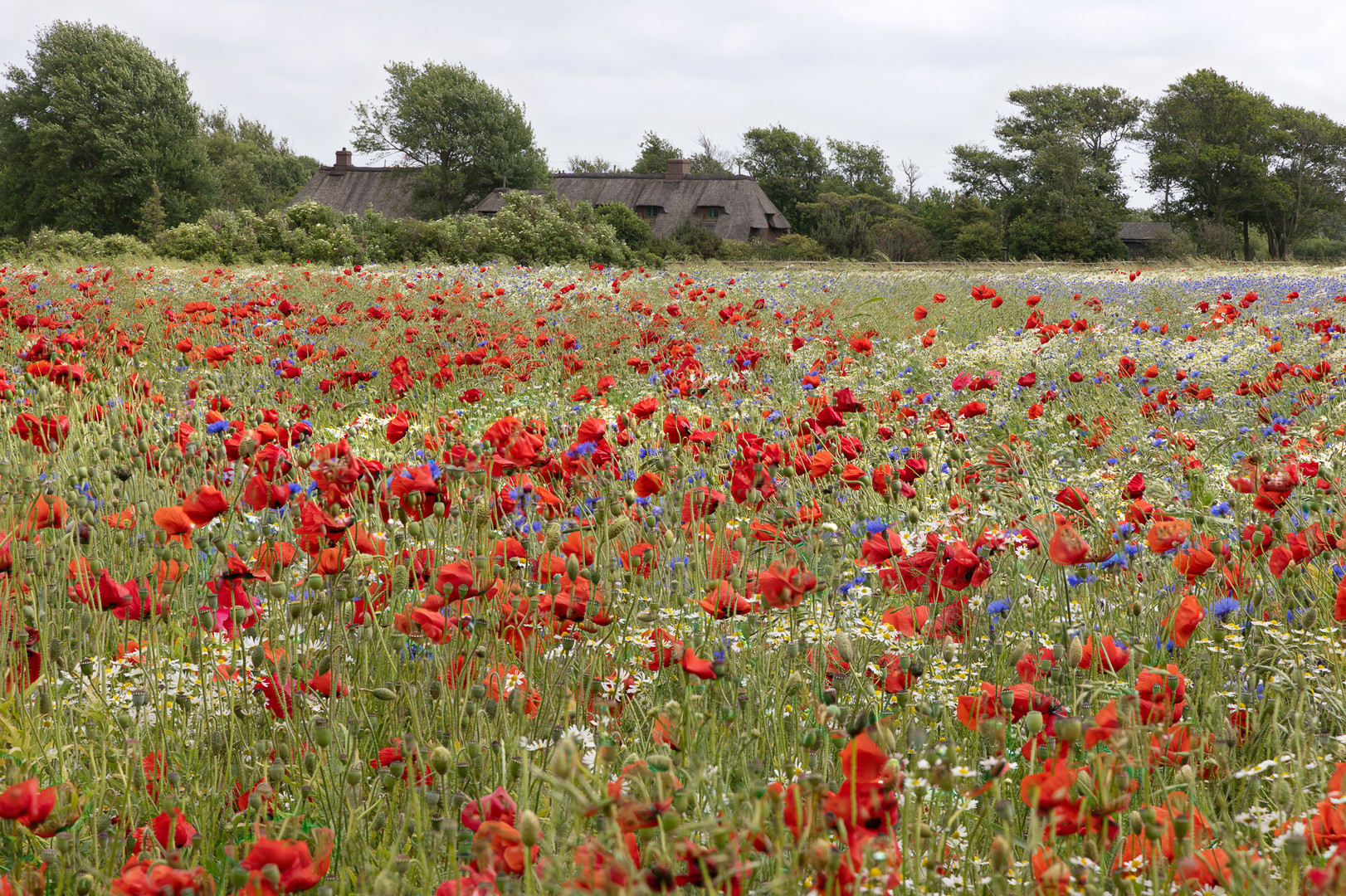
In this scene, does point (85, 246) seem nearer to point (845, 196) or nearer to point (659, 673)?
point (659, 673)

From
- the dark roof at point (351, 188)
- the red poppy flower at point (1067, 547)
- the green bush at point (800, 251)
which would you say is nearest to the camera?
the red poppy flower at point (1067, 547)

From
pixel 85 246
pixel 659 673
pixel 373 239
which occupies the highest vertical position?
pixel 373 239

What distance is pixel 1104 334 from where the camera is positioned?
6.46m

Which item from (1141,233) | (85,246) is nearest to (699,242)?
(85,246)

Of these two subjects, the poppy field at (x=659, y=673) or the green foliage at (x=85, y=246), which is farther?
the green foliage at (x=85, y=246)

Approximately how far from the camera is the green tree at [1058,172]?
40.0 m

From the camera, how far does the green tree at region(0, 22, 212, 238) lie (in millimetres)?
38531

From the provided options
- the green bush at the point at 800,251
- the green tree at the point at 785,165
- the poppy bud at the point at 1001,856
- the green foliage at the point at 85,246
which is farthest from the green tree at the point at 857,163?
the poppy bud at the point at 1001,856

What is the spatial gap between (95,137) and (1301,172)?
5341cm

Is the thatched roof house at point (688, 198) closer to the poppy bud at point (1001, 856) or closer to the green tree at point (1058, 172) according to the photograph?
the green tree at point (1058, 172)

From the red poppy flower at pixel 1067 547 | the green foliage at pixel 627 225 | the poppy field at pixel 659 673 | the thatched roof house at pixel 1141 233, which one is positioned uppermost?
the thatched roof house at pixel 1141 233

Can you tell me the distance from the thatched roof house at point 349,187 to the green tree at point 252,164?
8.70 feet

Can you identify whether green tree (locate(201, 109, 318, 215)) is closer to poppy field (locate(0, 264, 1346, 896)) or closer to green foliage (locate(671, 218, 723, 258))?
green foliage (locate(671, 218, 723, 258))

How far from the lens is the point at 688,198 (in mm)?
50531
